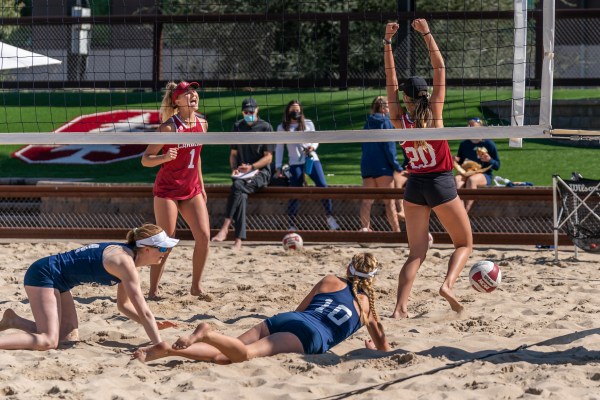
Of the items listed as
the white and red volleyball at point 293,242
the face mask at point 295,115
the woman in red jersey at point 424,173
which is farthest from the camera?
the face mask at point 295,115

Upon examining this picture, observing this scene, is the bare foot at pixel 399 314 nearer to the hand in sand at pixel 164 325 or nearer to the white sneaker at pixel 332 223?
the hand in sand at pixel 164 325

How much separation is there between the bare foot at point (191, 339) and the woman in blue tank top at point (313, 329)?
0.04 metres

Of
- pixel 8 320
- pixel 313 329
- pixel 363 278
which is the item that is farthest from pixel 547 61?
pixel 8 320

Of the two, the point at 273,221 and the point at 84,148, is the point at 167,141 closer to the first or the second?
the point at 273,221

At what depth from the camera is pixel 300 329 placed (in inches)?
231

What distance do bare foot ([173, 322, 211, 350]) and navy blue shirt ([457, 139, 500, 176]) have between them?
7.11 metres

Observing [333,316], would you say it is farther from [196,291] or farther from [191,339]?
[196,291]

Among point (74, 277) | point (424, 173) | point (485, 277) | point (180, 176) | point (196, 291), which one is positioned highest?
point (424, 173)

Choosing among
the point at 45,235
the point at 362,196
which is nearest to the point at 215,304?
the point at 362,196

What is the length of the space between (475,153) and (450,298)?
5373 mm

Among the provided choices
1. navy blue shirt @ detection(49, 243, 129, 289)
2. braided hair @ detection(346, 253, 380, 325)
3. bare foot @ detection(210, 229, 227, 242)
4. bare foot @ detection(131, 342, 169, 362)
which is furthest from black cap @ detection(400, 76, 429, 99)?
bare foot @ detection(210, 229, 227, 242)

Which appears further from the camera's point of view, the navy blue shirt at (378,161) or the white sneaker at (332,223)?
the white sneaker at (332,223)

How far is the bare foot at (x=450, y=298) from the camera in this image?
6.81 m

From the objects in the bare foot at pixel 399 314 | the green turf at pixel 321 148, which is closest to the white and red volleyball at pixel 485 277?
the bare foot at pixel 399 314
